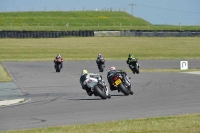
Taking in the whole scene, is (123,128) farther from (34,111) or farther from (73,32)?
(73,32)

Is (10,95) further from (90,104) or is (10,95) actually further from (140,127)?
(140,127)

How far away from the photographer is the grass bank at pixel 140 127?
1369 centimetres

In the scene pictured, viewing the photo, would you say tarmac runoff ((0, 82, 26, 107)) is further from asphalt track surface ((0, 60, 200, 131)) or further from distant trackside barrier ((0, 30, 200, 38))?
distant trackside barrier ((0, 30, 200, 38))

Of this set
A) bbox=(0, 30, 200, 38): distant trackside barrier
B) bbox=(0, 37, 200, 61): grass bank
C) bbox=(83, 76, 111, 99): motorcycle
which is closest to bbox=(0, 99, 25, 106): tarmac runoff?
bbox=(83, 76, 111, 99): motorcycle

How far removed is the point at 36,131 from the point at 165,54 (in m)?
51.9

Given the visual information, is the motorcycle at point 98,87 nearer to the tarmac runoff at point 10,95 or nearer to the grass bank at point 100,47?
the tarmac runoff at point 10,95

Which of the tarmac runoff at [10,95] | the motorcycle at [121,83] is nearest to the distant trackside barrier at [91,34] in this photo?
Answer: the tarmac runoff at [10,95]

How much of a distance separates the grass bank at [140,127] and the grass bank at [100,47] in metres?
48.2

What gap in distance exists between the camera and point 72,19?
114 metres

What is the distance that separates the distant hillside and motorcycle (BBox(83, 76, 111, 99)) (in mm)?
78557

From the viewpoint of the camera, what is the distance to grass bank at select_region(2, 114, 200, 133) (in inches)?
539

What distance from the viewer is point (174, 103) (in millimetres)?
19953

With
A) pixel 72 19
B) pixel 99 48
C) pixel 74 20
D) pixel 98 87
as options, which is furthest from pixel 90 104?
pixel 72 19

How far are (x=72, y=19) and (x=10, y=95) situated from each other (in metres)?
89.6
